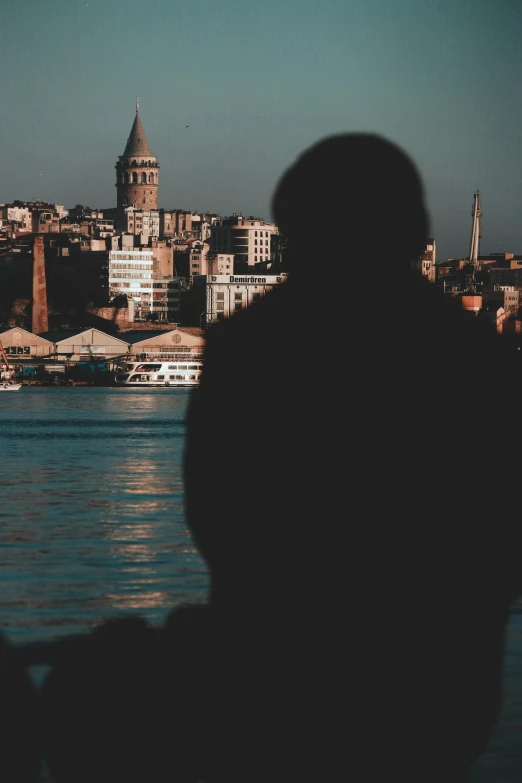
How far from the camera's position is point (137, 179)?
10269cm

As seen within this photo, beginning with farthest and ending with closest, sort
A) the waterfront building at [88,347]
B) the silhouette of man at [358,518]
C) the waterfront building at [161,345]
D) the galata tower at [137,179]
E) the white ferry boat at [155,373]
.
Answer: the galata tower at [137,179]
the waterfront building at [88,347]
the waterfront building at [161,345]
the white ferry boat at [155,373]
the silhouette of man at [358,518]

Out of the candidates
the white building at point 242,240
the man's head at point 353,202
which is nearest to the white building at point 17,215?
the white building at point 242,240

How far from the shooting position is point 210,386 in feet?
3.46

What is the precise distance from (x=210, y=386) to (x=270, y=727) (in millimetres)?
261

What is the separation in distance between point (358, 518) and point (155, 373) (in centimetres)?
4862

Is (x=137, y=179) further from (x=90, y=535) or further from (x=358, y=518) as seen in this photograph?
(x=358, y=518)

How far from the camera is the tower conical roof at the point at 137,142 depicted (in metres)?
104

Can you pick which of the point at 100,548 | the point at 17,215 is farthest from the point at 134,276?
the point at 100,548

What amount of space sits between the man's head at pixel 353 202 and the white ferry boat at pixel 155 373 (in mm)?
46066

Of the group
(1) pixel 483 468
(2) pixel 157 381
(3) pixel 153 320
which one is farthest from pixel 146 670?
(3) pixel 153 320

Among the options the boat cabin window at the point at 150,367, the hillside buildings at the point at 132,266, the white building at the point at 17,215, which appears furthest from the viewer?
the white building at the point at 17,215

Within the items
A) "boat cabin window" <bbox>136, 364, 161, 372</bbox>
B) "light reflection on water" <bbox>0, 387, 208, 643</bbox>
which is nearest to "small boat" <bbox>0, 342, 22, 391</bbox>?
"boat cabin window" <bbox>136, 364, 161, 372</bbox>

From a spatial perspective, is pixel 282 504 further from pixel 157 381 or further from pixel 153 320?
pixel 153 320

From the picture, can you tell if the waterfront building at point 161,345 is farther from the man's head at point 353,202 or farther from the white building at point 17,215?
the man's head at point 353,202
